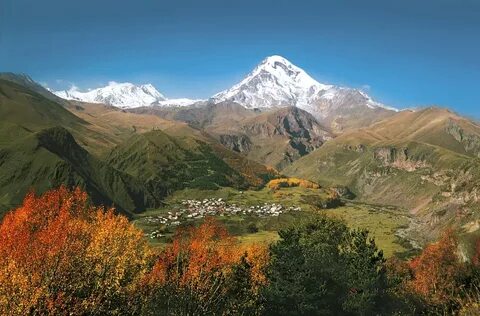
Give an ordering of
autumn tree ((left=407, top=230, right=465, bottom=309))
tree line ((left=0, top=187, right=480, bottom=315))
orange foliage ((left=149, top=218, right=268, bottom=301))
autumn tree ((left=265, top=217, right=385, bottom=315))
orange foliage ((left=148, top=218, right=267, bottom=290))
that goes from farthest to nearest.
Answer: autumn tree ((left=407, top=230, right=465, bottom=309)) < autumn tree ((left=265, top=217, right=385, bottom=315)) < orange foliage ((left=148, top=218, right=267, bottom=290)) < orange foliage ((left=149, top=218, right=268, bottom=301)) < tree line ((left=0, top=187, right=480, bottom=315))

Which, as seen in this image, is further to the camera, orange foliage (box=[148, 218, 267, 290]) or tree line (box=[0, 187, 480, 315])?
orange foliage (box=[148, 218, 267, 290])

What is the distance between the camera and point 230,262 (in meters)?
117

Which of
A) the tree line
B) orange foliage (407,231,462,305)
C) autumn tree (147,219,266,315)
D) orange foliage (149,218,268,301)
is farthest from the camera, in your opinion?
orange foliage (407,231,462,305)

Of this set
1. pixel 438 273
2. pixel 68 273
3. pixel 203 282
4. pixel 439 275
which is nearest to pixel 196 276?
pixel 203 282

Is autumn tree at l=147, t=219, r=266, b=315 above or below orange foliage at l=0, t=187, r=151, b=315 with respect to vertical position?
below

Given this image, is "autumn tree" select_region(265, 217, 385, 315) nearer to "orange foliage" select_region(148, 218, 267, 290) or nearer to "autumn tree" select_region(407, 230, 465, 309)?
Answer: "orange foliage" select_region(148, 218, 267, 290)

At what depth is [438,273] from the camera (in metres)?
144

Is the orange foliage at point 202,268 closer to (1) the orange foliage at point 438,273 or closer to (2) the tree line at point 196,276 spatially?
(2) the tree line at point 196,276

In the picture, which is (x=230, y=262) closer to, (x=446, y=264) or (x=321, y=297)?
(x=321, y=297)

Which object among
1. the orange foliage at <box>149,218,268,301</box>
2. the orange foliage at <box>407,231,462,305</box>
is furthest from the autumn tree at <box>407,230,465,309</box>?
the orange foliage at <box>149,218,268,301</box>

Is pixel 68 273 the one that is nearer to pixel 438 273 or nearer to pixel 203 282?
pixel 203 282

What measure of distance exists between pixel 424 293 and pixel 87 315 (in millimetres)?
101734

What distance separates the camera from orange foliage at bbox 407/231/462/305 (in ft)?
417

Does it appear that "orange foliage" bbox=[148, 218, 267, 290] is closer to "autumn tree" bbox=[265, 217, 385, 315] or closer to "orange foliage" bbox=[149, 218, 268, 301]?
"orange foliage" bbox=[149, 218, 268, 301]
